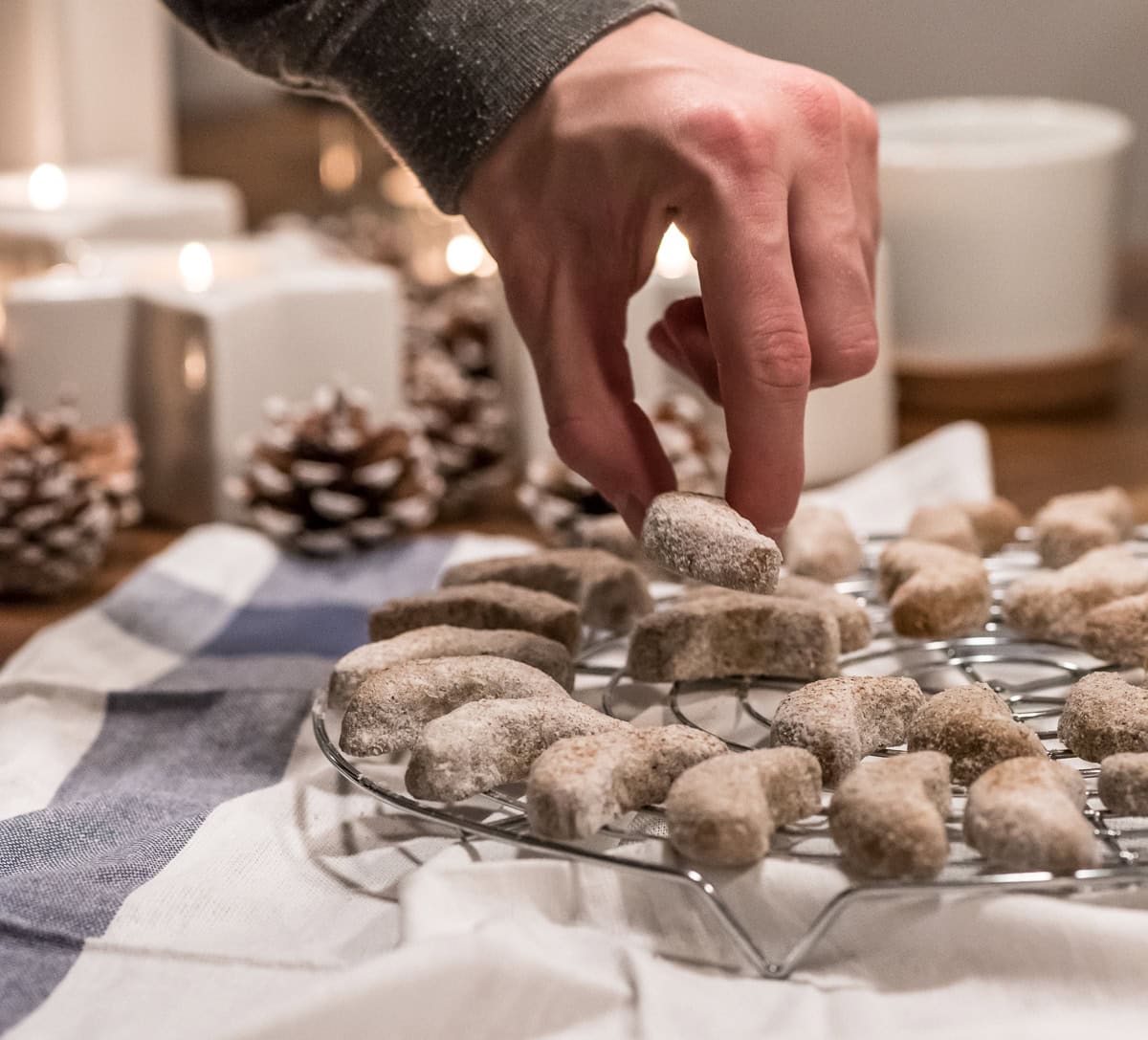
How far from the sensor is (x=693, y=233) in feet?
2.28

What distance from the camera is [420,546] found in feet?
3.94

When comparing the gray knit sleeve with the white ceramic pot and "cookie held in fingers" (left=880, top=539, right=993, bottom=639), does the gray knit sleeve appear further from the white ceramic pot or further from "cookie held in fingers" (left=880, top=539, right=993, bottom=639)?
the white ceramic pot

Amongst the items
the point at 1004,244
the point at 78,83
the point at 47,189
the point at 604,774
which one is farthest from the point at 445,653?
the point at 78,83

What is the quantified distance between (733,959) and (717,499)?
22 centimetres

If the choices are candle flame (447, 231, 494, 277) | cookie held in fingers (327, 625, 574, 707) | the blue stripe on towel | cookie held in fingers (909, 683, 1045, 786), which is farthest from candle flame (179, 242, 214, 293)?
cookie held in fingers (909, 683, 1045, 786)

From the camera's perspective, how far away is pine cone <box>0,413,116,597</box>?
111cm

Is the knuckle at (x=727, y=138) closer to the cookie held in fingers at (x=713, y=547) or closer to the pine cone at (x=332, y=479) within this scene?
the cookie held in fingers at (x=713, y=547)

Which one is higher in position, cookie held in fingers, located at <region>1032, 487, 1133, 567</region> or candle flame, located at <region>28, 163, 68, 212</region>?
candle flame, located at <region>28, 163, 68, 212</region>

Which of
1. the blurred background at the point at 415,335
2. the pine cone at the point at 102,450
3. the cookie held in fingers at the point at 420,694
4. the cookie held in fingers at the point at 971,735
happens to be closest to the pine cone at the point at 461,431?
the blurred background at the point at 415,335

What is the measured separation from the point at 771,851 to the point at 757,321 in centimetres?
23

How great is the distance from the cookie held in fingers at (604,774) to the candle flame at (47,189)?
3.63ft

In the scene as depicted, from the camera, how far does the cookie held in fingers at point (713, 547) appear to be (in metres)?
0.66

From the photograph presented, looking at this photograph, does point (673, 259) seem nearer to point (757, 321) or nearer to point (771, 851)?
point (757, 321)

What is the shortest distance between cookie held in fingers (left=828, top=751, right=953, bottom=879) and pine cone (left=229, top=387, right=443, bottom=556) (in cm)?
69
